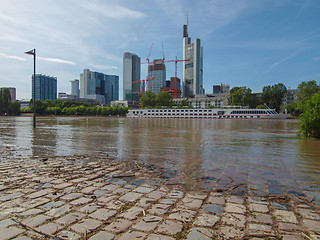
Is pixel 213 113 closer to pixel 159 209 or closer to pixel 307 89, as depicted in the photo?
pixel 307 89

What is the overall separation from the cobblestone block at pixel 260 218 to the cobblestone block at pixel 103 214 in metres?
→ 2.13

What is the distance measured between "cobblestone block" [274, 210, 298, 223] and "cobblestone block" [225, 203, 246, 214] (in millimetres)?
494

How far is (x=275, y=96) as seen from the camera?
117125 mm

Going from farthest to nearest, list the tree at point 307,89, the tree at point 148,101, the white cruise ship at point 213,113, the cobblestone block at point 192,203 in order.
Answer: the tree at point 148,101 → the white cruise ship at point 213,113 → the tree at point 307,89 → the cobblestone block at point 192,203

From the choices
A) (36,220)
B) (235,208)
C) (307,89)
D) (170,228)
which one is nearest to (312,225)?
(235,208)

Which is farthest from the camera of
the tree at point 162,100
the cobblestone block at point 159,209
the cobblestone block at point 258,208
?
the tree at point 162,100

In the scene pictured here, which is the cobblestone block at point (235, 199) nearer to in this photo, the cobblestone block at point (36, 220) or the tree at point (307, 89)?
the cobblestone block at point (36, 220)

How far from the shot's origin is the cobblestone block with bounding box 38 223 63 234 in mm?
2955

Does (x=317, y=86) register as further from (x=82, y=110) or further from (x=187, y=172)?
(x=82, y=110)

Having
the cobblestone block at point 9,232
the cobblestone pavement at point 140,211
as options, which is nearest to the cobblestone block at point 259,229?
the cobblestone pavement at point 140,211

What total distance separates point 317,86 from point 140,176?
110063 mm

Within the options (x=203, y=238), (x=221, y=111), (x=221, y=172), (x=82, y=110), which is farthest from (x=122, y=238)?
(x=82, y=110)

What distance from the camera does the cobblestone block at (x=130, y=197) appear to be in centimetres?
407

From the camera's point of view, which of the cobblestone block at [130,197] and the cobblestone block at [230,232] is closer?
the cobblestone block at [230,232]
